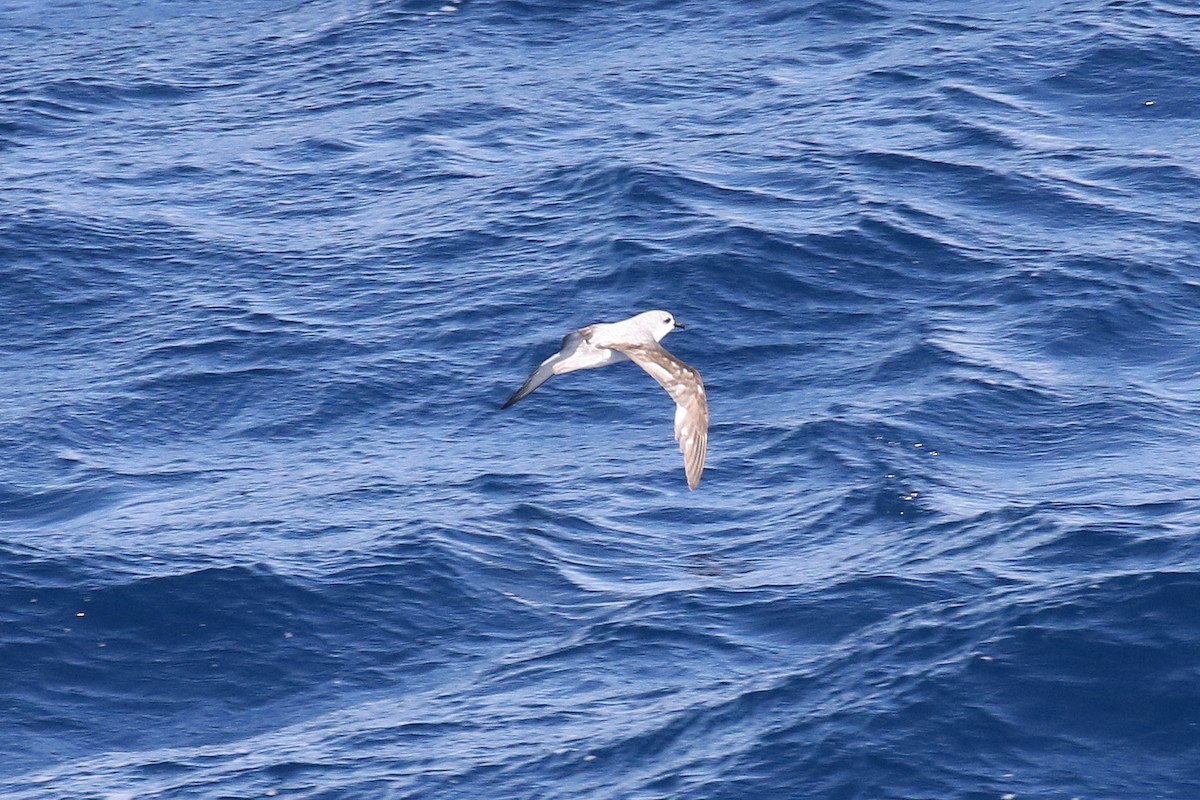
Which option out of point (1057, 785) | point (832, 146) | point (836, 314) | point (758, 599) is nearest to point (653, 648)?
point (758, 599)

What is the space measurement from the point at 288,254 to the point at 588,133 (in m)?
7.14

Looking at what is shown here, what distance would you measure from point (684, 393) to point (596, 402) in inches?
316

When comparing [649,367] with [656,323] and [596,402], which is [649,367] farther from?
[596,402]

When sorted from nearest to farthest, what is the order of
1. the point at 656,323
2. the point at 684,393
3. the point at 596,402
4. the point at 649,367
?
the point at 649,367 < the point at 684,393 < the point at 656,323 < the point at 596,402

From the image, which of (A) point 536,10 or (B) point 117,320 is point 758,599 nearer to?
(B) point 117,320

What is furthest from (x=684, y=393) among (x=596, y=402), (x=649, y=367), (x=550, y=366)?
(x=596, y=402)

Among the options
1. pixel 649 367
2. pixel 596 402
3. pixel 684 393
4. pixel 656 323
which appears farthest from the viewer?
pixel 596 402

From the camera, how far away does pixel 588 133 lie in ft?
125

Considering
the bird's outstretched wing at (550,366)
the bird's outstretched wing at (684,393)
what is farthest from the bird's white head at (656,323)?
the bird's outstretched wing at (550,366)

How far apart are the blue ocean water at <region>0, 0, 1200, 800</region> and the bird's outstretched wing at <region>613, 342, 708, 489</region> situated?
2671 mm

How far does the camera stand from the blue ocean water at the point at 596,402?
21.4 meters

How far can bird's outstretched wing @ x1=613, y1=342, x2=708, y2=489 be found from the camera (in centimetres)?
2175

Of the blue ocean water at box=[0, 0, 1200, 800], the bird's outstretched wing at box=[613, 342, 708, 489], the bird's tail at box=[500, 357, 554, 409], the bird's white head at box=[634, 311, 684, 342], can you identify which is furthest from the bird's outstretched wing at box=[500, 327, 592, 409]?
the blue ocean water at box=[0, 0, 1200, 800]

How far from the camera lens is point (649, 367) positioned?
2189cm
